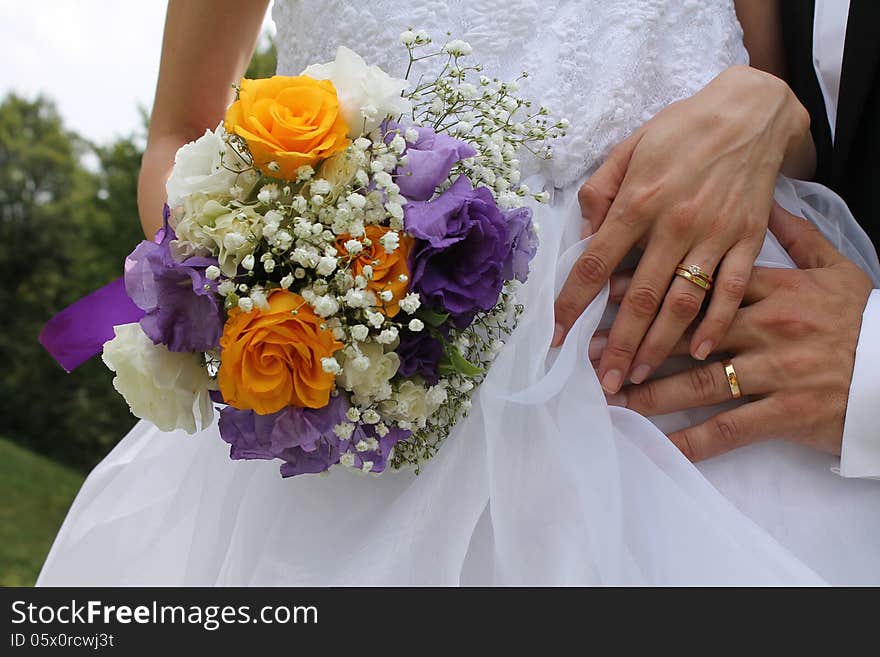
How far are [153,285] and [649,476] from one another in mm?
824

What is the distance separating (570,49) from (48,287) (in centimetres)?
1765

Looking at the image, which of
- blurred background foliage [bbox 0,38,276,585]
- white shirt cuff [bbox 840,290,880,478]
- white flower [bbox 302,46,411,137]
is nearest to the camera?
white flower [bbox 302,46,411,137]

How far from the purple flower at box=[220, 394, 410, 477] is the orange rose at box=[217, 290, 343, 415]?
3 centimetres

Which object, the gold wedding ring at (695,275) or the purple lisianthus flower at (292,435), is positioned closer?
the purple lisianthus flower at (292,435)

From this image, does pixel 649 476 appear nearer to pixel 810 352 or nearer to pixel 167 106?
pixel 810 352

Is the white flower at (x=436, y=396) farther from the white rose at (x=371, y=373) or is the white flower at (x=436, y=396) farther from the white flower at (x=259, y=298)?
the white flower at (x=259, y=298)

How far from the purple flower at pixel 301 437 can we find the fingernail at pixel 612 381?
38cm

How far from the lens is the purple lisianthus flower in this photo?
124cm

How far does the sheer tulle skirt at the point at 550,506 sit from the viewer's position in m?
1.28

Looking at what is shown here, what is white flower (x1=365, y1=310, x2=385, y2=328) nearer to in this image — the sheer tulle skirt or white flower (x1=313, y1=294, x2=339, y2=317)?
white flower (x1=313, y1=294, x2=339, y2=317)

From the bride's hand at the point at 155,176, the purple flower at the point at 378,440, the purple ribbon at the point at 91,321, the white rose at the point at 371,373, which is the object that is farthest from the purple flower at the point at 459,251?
the bride's hand at the point at 155,176

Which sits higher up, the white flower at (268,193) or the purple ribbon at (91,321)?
the white flower at (268,193)

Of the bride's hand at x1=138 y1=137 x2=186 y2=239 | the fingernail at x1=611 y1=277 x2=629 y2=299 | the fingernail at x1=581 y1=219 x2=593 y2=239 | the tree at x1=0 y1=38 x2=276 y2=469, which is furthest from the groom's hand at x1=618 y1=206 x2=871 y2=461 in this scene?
the tree at x1=0 y1=38 x2=276 y2=469

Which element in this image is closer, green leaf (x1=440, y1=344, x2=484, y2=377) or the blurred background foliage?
green leaf (x1=440, y1=344, x2=484, y2=377)
